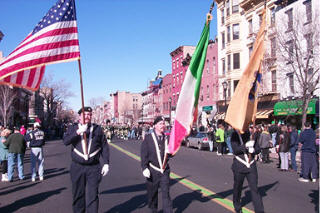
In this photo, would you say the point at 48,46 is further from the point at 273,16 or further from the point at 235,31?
the point at 235,31

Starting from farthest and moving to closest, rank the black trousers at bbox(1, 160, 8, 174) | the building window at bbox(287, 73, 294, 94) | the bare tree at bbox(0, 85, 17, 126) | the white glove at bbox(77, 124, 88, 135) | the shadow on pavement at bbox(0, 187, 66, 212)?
the bare tree at bbox(0, 85, 17, 126)
the building window at bbox(287, 73, 294, 94)
the black trousers at bbox(1, 160, 8, 174)
the shadow on pavement at bbox(0, 187, 66, 212)
the white glove at bbox(77, 124, 88, 135)

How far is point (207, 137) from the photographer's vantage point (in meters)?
24.7

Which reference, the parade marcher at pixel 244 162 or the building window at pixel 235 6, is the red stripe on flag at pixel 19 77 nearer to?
the parade marcher at pixel 244 162

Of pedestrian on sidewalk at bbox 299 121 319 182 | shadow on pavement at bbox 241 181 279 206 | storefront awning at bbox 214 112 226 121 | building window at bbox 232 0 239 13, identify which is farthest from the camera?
storefront awning at bbox 214 112 226 121

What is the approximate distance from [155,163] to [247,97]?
2.14m

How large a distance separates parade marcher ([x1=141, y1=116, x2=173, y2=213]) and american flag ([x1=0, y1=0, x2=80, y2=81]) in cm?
200

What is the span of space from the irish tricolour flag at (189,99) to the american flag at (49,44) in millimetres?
2054

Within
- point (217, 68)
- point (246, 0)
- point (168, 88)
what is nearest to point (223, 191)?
point (246, 0)

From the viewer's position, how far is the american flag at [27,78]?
5938mm

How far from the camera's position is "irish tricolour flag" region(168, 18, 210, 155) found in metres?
5.72

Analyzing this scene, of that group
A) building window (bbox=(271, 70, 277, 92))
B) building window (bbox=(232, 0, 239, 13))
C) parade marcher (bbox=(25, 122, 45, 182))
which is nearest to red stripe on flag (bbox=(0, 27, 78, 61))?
parade marcher (bbox=(25, 122, 45, 182))

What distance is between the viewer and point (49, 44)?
6.00 meters

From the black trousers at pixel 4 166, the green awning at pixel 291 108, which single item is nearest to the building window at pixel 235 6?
the green awning at pixel 291 108

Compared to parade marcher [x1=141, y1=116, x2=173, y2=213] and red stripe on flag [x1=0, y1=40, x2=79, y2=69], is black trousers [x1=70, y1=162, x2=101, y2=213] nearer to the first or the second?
parade marcher [x1=141, y1=116, x2=173, y2=213]
